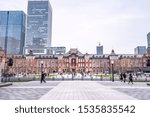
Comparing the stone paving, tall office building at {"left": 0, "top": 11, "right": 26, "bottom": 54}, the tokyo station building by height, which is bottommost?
the stone paving

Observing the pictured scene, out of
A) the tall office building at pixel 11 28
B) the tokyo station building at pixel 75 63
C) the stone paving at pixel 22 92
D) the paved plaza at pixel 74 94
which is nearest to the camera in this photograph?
the paved plaza at pixel 74 94

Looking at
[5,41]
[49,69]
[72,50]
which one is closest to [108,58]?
[72,50]

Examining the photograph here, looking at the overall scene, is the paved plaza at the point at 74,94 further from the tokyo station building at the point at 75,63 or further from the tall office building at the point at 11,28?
the tall office building at the point at 11,28

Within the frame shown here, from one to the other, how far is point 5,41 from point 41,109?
176 m

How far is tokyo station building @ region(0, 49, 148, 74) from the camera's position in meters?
144

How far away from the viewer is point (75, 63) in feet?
476

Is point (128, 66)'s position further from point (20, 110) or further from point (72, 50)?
point (20, 110)

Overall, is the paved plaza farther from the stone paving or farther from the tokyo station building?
the tokyo station building

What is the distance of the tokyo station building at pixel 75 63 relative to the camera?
14438cm

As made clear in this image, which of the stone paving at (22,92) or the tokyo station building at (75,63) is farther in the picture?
the tokyo station building at (75,63)

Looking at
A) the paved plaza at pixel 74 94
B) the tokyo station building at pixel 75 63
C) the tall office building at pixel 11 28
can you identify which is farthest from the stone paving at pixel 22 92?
the tall office building at pixel 11 28

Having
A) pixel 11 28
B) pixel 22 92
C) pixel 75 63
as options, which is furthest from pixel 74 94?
pixel 11 28

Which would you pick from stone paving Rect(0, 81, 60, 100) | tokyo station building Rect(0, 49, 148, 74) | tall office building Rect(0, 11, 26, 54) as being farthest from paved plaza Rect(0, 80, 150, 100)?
tall office building Rect(0, 11, 26, 54)

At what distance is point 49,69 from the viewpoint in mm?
148125
